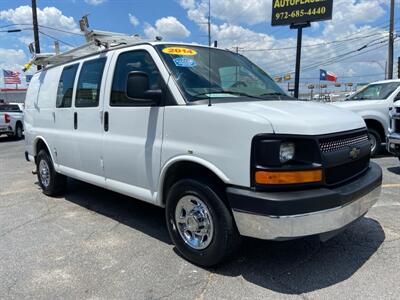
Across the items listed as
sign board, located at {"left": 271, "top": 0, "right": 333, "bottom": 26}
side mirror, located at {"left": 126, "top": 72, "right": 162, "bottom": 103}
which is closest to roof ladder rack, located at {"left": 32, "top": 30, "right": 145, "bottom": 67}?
side mirror, located at {"left": 126, "top": 72, "right": 162, "bottom": 103}

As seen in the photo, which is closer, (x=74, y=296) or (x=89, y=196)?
(x=74, y=296)

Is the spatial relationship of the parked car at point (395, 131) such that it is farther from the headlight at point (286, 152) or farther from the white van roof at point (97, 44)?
the headlight at point (286, 152)

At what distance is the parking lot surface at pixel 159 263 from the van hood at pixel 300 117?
4.17 feet

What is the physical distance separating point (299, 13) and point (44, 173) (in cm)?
1814

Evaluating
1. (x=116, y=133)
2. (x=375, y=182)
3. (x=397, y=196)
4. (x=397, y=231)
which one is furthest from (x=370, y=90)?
(x=116, y=133)

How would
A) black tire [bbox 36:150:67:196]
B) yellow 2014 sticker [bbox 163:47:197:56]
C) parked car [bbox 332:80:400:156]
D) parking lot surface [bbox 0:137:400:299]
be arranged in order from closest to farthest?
parking lot surface [bbox 0:137:400:299], yellow 2014 sticker [bbox 163:47:197:56], black tire [bbox 36:150:67:196], parked car [bbox 332:80:400:156]

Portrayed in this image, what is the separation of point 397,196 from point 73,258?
15.6ft

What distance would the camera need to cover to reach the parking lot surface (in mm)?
3379

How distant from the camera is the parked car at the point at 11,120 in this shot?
696 inches

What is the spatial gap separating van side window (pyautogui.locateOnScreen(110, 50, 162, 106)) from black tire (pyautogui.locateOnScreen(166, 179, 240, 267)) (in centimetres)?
106

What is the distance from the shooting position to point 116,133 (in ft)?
15.2

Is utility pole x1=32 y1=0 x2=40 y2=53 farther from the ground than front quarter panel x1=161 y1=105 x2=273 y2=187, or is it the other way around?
utility pole x1=32 y1=0 x2=40 y2=53

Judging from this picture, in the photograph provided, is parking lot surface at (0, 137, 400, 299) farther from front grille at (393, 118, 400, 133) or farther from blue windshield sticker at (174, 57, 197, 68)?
front grille at (393, 118, 400, 133)

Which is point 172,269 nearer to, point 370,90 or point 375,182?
point 375,182
